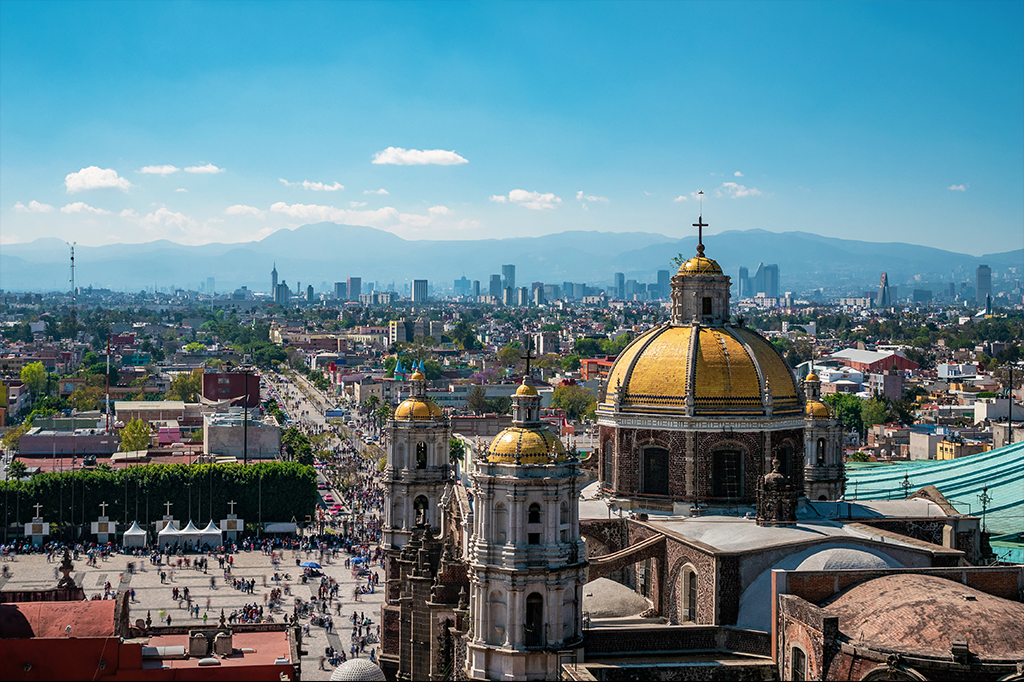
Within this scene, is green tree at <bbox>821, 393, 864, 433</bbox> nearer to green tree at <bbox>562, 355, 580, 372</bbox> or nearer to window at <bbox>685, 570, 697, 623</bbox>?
green tree at <bbox>562, 355, 580, 372</bbox>

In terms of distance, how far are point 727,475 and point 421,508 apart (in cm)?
1223

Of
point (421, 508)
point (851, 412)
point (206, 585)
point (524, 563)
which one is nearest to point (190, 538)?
point (206, 585)

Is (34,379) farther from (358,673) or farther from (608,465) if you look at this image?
(358,673)

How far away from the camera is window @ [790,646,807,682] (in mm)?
26600

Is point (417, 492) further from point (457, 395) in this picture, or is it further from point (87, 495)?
point (457, 395)

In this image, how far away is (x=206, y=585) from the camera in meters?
54.6

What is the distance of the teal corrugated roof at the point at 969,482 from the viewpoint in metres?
55.1

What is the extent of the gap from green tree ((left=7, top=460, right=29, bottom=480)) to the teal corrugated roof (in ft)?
153

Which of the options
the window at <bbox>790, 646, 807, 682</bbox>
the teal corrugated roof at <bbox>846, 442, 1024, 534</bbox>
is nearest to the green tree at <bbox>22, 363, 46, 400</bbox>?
the teal corrugated roof at <bbox>846, 442, 1024, 534</bbox>

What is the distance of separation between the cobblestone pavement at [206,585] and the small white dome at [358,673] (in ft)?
63.2

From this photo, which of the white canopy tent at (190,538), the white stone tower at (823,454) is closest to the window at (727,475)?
the white stone tower at (823,454)

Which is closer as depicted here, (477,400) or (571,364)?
(477,400)

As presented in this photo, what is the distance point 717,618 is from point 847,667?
14.9 ft

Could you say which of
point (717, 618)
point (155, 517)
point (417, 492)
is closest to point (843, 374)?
point (155, 517)
